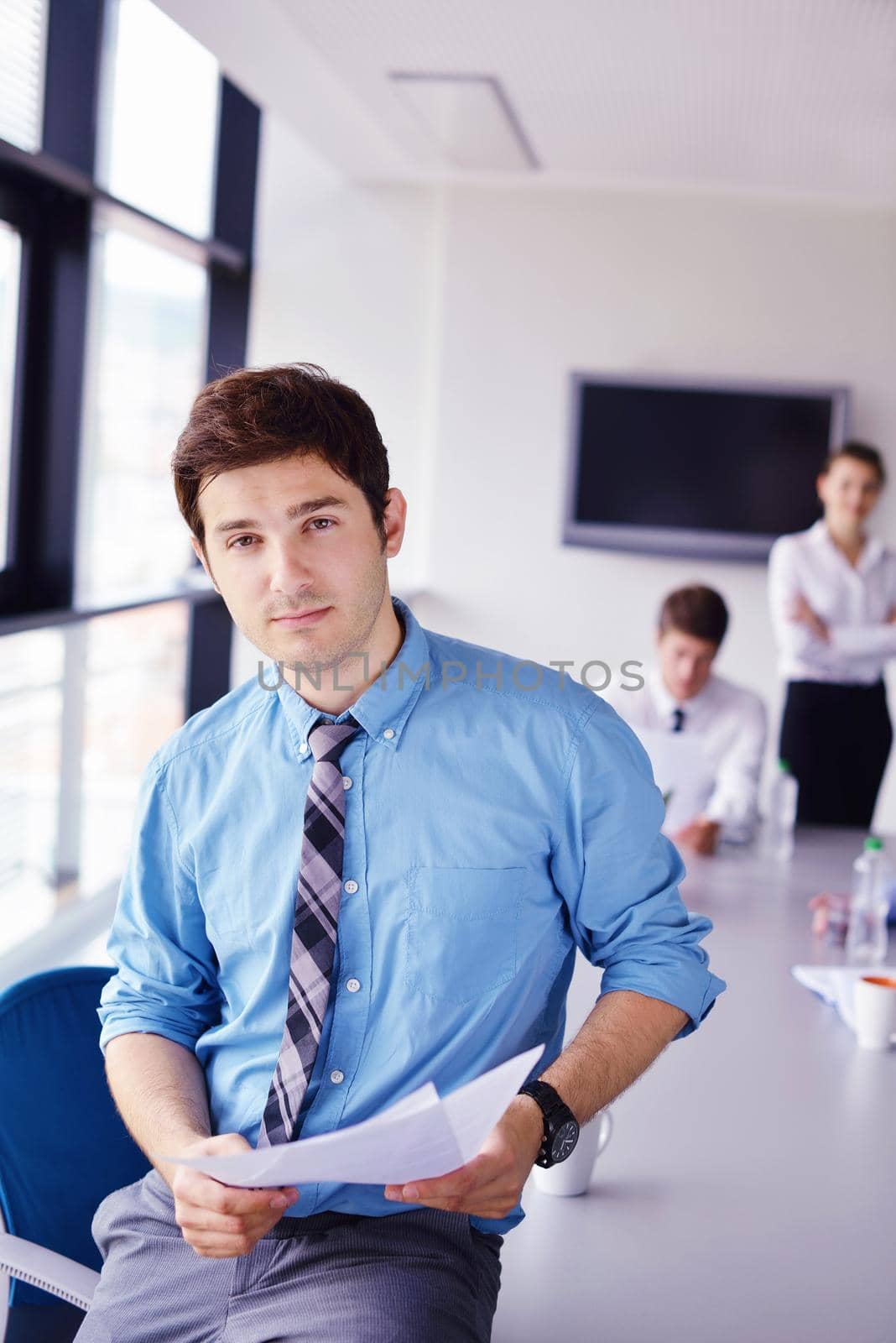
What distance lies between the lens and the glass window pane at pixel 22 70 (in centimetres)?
337

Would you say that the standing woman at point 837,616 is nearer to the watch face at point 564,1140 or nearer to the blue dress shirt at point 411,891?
the blue dress shirt at point 411,891

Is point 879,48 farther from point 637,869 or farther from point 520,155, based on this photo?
point 637,869

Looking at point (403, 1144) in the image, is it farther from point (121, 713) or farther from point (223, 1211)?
point (121, 713)

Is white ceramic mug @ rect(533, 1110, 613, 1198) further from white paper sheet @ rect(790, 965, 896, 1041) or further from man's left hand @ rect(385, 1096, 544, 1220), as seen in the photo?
white paper sheet @ rect(790, 965, 896, 1041)

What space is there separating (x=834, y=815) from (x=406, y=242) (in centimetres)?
326

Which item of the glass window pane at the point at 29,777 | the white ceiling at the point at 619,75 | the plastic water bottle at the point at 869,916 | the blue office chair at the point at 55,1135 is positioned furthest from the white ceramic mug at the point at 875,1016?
the glass window pane at the point at 29,777

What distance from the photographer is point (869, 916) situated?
2.31 m

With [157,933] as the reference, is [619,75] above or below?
above

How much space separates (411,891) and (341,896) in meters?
0.07

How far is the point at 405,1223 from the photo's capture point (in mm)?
1206

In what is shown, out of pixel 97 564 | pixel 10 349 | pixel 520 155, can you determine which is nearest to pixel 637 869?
pixel 10 349

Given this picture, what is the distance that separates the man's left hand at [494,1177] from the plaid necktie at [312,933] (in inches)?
8.2

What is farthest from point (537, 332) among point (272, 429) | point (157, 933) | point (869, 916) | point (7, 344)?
point (157, 933)

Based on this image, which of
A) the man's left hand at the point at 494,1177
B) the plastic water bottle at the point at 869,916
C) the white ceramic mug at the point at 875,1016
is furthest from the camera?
the plastic water bottle at the point at 869,916
